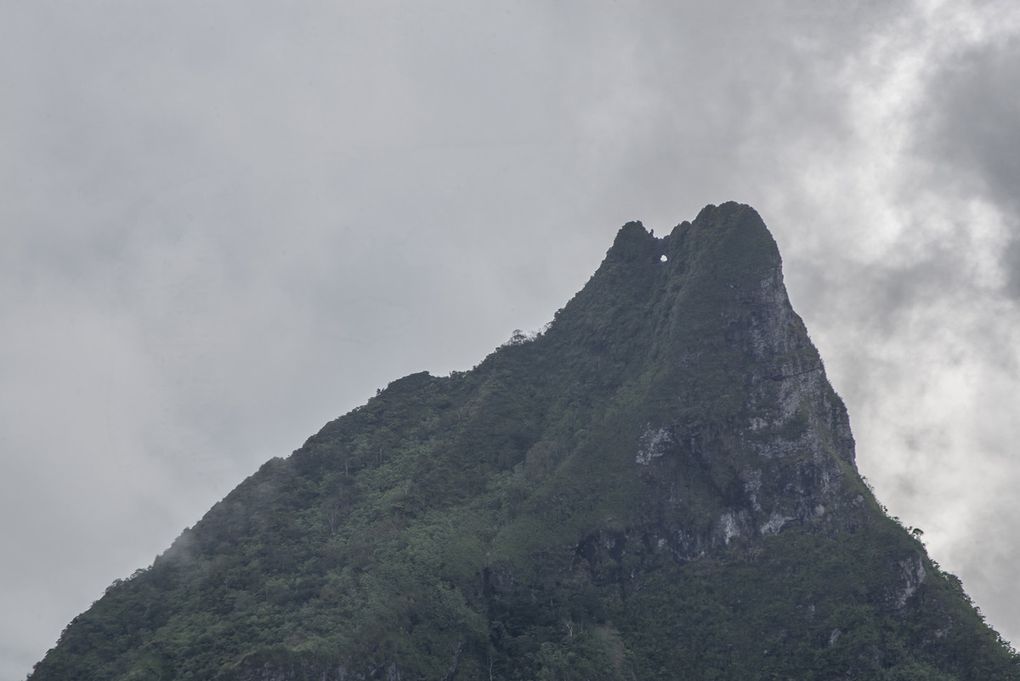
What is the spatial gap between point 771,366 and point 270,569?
53.5 meters

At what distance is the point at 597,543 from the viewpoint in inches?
4412

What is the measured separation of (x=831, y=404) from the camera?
121 metres

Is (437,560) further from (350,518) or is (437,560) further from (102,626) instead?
(102,626)

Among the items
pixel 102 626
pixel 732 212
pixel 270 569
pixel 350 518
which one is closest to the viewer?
pixel 102 626

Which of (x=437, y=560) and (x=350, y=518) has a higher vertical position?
(x=350, y=518)

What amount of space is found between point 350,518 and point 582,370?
33.3 meters

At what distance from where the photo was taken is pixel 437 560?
4227 inches

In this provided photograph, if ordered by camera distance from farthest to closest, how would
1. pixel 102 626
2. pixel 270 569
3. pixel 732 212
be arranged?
pixel 732 212 < pixel 270 569 < pixel 102 626

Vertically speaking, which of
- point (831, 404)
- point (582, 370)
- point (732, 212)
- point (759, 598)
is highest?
point (732, 212)

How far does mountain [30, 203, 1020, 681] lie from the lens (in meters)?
99.1

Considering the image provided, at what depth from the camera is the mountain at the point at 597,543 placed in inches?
3903

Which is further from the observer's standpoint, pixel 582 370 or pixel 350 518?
pixel 582 370

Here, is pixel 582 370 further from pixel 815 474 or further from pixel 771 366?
pixel 815 474

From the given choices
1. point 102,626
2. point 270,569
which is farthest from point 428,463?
point 102,626
